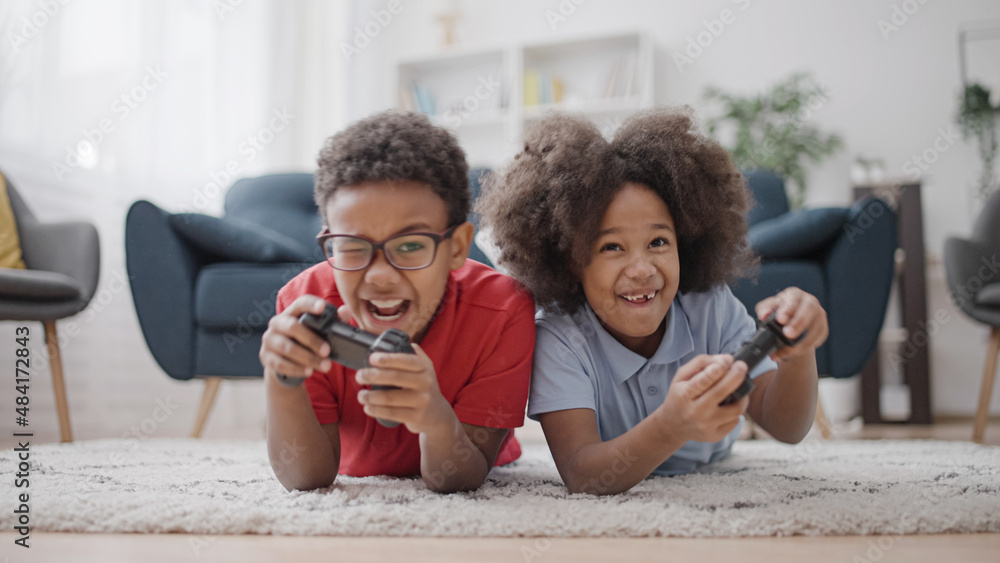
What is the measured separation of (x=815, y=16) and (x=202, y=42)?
2936 millimetres

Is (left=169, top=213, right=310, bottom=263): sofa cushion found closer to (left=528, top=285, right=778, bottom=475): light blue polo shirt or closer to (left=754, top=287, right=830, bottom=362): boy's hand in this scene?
(left=528, top=285, right=778, bottom=475): light blue polo shirt

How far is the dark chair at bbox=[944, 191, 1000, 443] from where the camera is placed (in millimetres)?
1886

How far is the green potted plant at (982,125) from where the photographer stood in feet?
10.1

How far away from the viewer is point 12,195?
1.90 m

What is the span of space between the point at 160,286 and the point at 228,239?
0.21 meters

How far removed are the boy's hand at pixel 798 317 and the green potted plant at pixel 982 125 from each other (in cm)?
295

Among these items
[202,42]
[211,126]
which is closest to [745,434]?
[211,126]

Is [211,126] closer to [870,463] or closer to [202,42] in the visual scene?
[202,42]

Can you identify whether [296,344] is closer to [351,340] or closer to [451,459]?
[351,340]

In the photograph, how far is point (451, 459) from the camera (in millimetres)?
857

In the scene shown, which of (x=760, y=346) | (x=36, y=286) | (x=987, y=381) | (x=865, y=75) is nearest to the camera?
(x=760, y=346)

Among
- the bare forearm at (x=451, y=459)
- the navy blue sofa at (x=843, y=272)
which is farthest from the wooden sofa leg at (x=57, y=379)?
the navy blue sofa at (x=843, y=272)

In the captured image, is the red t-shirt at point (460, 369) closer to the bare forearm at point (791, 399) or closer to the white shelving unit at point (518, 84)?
the bare forearm at point (791, 399)

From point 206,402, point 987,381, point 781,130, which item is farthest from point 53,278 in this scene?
point 781,130
